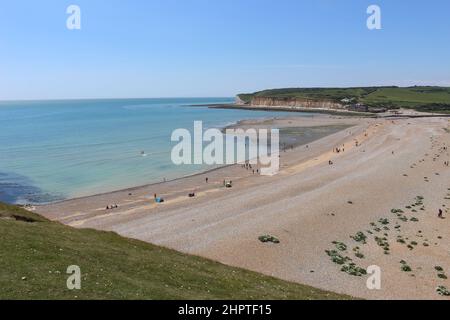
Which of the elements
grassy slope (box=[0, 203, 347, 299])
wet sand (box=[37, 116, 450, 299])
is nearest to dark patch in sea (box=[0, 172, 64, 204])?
wet sand (box=[37, 116, 450, 299])

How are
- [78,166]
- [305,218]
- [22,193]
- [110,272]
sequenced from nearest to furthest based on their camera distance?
[110,272], [305,218], [22,193], [78,166]

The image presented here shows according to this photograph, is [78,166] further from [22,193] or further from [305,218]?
[305,218]

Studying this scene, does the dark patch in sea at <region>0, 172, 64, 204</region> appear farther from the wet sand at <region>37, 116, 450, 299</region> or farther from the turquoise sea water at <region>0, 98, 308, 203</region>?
the wet sand at <region>37, 116, 450, 299</region>

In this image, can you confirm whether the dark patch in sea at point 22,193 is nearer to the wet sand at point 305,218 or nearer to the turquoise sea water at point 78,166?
the turquoise sea water at point 78,166

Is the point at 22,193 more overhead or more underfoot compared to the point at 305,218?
more underfoot

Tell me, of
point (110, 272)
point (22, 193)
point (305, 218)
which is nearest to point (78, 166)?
point (22, 193)

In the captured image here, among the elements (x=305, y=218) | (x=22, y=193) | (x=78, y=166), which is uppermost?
(x=78, y=166)
